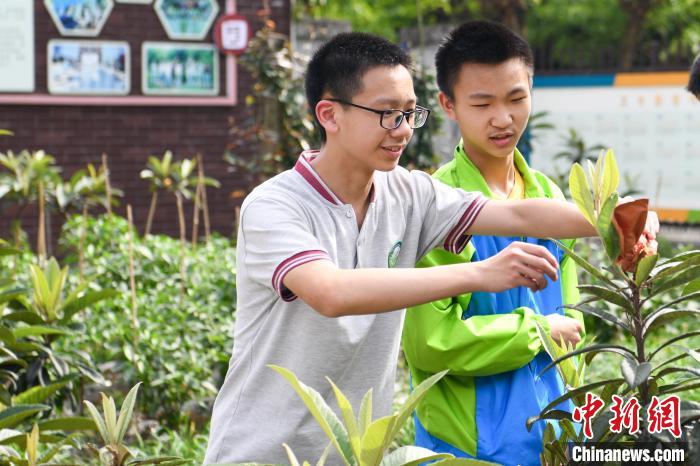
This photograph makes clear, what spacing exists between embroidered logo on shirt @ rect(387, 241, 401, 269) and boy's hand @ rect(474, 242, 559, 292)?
0.47 m

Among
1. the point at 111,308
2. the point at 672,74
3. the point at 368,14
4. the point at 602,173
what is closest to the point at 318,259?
the point at 602,173

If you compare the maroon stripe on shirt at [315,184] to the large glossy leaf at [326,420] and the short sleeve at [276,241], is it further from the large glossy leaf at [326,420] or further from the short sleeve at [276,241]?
the large glossy leaf at [326,420]

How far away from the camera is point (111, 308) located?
5.70 m

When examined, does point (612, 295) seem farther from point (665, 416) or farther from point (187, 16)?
point (187, 16)

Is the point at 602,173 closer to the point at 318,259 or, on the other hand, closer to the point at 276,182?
the point at 318,259

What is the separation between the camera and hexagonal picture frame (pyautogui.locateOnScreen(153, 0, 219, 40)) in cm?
984

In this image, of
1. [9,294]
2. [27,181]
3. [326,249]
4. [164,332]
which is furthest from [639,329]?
[27,181]

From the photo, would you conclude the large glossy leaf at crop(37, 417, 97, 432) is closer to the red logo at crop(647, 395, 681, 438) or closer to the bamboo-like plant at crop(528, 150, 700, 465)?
the bamboo-like plant at crop(528, 150, 700, 465)

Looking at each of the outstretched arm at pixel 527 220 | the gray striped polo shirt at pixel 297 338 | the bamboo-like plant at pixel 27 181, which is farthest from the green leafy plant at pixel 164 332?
the outstretched arm at pixel 527 220

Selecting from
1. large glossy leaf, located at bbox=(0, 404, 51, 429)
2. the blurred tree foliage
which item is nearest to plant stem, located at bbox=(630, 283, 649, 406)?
large glossy leaf, located at bbox=(0, 404, 51, 429)

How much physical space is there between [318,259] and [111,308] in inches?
143

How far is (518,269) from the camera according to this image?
2.13m

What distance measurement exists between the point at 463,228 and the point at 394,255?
0.66ft

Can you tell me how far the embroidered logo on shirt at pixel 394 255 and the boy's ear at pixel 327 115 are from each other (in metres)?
0.31
